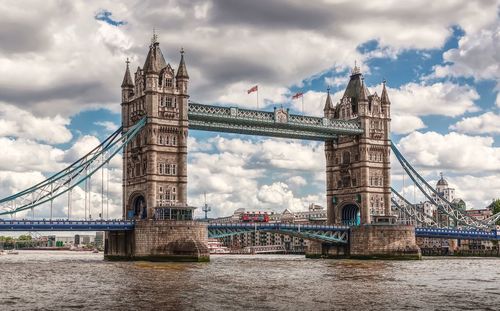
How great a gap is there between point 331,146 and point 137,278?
75418 millimetres

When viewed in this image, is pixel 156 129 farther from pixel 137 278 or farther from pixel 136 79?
pixel 137 278

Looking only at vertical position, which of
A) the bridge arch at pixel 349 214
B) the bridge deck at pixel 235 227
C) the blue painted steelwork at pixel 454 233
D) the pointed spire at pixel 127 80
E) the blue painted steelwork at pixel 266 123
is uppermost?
the pointed spire at pixel 127 80

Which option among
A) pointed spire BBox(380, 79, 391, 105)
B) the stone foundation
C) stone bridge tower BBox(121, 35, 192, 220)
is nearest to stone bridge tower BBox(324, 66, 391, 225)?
pointed spire BBox(380, 79, 391, 105)

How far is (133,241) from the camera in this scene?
99000 millimetres

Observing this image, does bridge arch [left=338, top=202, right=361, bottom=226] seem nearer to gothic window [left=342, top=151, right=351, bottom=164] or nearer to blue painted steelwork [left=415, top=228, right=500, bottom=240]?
Result: gothic window [left=342, top=151, right=351, bottom=164]

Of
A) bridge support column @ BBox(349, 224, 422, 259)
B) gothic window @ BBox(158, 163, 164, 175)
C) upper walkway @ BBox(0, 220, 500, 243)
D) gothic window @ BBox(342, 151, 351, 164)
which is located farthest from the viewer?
gothic window @ BBox(342, 151, 351, 164)

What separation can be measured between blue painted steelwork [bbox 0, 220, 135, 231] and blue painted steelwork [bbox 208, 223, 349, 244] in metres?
14.2

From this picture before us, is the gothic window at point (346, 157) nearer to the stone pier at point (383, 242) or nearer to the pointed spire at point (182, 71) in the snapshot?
the stone pier at point (383, 242)

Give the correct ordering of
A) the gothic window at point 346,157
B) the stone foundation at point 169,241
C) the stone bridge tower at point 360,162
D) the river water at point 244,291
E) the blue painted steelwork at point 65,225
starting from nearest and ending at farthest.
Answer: the river water at point 244,291, the blue painted steelwork at point 65,225, the stone foundation at point 169,241, the stone bridge tower at point 360,162, the gothic window at point 346,157

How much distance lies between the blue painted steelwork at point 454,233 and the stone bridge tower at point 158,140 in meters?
45.9

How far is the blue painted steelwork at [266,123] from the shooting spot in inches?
4345

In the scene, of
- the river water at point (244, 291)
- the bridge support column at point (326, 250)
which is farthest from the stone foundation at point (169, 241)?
the bridge support column at point (326, 250)

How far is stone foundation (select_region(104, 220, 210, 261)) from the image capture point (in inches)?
3760

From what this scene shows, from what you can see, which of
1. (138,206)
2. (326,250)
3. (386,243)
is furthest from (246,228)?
(326,250)
